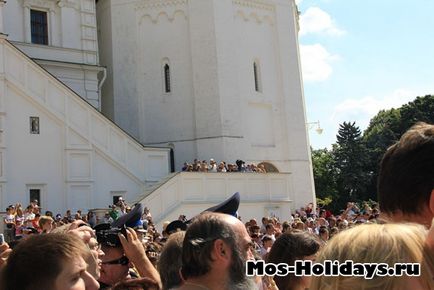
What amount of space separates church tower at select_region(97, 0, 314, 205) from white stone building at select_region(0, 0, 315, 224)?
0.19 ft

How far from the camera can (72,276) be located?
2.82 meters

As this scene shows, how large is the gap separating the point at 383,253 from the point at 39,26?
1173 inches

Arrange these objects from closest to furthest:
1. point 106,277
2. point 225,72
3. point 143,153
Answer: point 106,277, point 143,153, point 225,72

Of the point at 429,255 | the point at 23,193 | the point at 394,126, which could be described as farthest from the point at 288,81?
the point at 394,126

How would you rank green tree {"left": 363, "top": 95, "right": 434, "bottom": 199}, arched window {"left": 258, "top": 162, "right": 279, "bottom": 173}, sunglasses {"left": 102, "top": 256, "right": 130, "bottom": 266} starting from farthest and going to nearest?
green tree {"left": 363, "top": 95, "right": 434, "bottom": 199}, arched window {"left": 258, "top": 162, "right": 279, "bottom": 173}, sunglasses {"left": 102, "top": 256, "right": 130, "bottom": 266}

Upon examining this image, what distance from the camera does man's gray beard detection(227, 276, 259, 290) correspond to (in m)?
3.20

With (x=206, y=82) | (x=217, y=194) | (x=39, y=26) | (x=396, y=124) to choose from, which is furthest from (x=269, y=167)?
(x=396, y=124)

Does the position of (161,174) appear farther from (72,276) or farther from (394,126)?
(394,126)

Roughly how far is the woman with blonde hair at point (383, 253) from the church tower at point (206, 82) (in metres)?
27.6

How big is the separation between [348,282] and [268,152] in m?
30.0

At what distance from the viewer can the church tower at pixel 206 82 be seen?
99.8 feet

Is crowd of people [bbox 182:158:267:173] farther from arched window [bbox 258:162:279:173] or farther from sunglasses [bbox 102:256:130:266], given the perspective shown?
sunglasses [bbox 102:256:130:266]

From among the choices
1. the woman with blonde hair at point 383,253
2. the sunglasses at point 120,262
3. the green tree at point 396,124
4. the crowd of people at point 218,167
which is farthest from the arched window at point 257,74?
the green tree at point 396,124

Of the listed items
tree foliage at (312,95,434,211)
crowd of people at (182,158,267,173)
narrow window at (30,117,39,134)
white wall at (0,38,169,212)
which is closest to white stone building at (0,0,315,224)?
white wall at (0,38,169,212)
